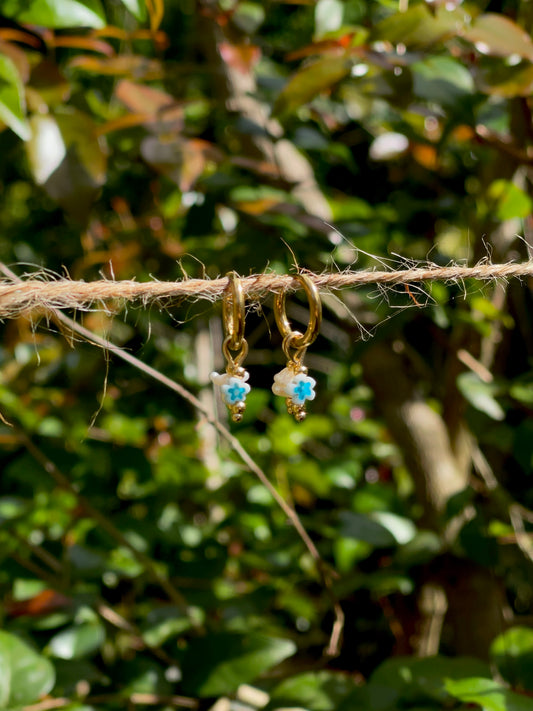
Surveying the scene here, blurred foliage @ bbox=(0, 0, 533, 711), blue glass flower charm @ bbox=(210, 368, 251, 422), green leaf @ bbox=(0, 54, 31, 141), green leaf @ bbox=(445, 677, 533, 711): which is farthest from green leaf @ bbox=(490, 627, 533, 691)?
green leaf @ bbox=(0, 54, 31, 141)

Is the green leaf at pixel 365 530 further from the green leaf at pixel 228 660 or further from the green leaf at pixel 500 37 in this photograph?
the green leaf at pixel 500 37

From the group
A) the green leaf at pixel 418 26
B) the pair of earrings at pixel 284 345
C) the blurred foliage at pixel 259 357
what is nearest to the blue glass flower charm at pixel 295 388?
the pair of earrings at pixel 284 345

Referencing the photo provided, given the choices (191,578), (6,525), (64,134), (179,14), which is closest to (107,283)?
(64,134)

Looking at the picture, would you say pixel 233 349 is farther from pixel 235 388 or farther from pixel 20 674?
pixel 20 674

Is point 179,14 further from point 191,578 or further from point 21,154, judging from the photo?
point 191,578

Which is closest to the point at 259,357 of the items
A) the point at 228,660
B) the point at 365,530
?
the point at 365,530
